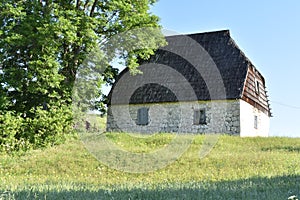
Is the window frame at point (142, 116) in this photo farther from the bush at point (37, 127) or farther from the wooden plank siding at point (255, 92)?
the wooden plank siding at point (255, 92)

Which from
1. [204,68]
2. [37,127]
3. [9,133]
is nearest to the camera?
[9,133]

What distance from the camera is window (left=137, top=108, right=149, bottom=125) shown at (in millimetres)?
27938

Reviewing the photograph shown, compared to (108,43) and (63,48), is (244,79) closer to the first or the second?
(108,43)

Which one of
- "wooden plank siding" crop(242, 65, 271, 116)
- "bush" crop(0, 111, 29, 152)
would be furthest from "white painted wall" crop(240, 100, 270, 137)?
"bush" crop(0, 111, 29, 152)

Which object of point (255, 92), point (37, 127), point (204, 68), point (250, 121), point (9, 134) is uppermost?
point (204, 68)

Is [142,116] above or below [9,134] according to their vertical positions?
above

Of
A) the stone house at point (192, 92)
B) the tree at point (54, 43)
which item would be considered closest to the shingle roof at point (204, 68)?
the stone house at point (192, 92)

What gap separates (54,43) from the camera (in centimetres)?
2123

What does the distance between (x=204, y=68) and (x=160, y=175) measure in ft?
52.4

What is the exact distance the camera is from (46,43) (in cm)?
2089

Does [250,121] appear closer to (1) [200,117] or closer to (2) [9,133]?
(1) [200,117]

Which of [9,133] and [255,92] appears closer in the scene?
[9,133]

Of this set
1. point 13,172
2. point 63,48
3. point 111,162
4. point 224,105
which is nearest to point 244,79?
point 224,105

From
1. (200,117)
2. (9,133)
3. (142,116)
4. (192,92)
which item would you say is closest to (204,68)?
(192,92)
